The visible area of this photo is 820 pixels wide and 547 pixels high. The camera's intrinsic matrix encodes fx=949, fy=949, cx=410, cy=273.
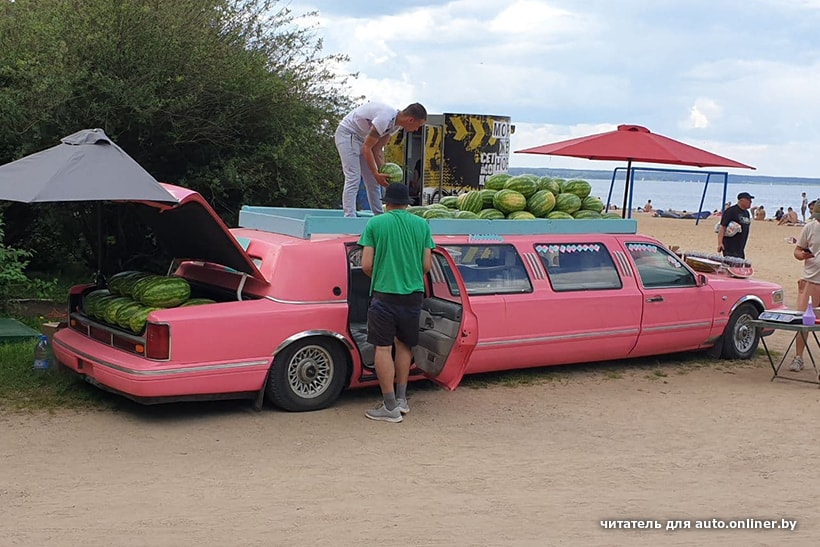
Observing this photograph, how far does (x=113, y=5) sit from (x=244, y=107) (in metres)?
2.01

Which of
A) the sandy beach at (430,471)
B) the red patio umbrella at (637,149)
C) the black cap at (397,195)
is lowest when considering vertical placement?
the sandy beach at (430,471)

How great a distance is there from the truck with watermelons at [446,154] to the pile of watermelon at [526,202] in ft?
25.5

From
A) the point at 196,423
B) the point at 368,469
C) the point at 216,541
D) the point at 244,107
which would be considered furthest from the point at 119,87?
the point at 216,541

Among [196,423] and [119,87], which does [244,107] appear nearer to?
[119,87]

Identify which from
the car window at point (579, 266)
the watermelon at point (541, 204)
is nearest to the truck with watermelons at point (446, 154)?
the watermelon at point (541, 204)

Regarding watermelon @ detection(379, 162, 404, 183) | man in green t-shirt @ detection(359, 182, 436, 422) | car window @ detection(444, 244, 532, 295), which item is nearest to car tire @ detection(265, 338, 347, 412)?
man in green t-shirt @ detection(359, 182, 436, 422)

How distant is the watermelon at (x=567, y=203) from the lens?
9.92 meters

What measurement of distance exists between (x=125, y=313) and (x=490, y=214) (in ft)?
12.7

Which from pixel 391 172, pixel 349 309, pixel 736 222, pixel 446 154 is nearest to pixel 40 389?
pixel 349 309

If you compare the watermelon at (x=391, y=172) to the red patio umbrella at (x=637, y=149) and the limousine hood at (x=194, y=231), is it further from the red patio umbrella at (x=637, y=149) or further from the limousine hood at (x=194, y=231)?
the red patio umbrella at (x=637, y=149)

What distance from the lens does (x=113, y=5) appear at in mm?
11047

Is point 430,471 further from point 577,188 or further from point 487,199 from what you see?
point 577,188

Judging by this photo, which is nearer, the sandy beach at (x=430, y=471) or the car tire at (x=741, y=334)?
the sandy beach at (x=430, y=471)

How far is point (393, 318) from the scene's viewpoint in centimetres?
722
